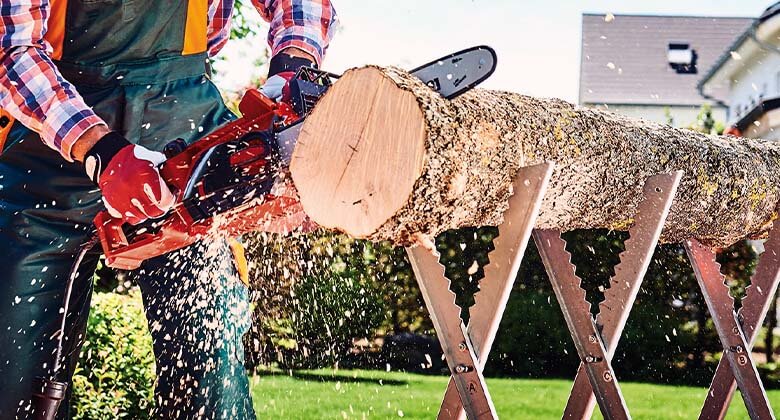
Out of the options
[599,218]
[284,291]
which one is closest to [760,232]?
[599,218]

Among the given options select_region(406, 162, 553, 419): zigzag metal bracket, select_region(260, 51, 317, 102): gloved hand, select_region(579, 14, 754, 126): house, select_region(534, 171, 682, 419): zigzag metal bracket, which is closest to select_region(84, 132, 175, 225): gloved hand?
select_region(260, 51, 317, 102): gloved hand

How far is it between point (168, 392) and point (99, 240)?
0.53m

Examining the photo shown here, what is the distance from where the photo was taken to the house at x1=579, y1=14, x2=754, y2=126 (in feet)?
91.6

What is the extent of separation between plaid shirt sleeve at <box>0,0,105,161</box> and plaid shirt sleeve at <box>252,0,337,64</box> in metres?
0.71

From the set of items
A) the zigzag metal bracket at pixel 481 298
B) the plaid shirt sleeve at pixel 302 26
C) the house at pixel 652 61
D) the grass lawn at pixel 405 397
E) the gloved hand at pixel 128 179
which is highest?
the house at pixel 652 61

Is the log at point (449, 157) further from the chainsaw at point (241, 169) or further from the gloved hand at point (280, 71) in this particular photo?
the gloved hand at point (280, 71)

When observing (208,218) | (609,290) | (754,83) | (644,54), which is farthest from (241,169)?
(644,54)

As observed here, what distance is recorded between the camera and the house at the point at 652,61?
2791cm

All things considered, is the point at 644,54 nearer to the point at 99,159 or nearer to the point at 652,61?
the point at 652,61

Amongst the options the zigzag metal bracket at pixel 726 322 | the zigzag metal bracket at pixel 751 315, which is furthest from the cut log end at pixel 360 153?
the zigzag metal bracket at pixel 751 315

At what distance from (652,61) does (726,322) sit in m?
27.8

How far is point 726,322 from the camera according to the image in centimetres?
353

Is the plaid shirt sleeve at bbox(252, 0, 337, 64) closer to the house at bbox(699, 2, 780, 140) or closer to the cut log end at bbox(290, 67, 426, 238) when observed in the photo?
the cut log end at bbox(290, 67, 426, 238)

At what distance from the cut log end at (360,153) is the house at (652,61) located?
84.5ft
